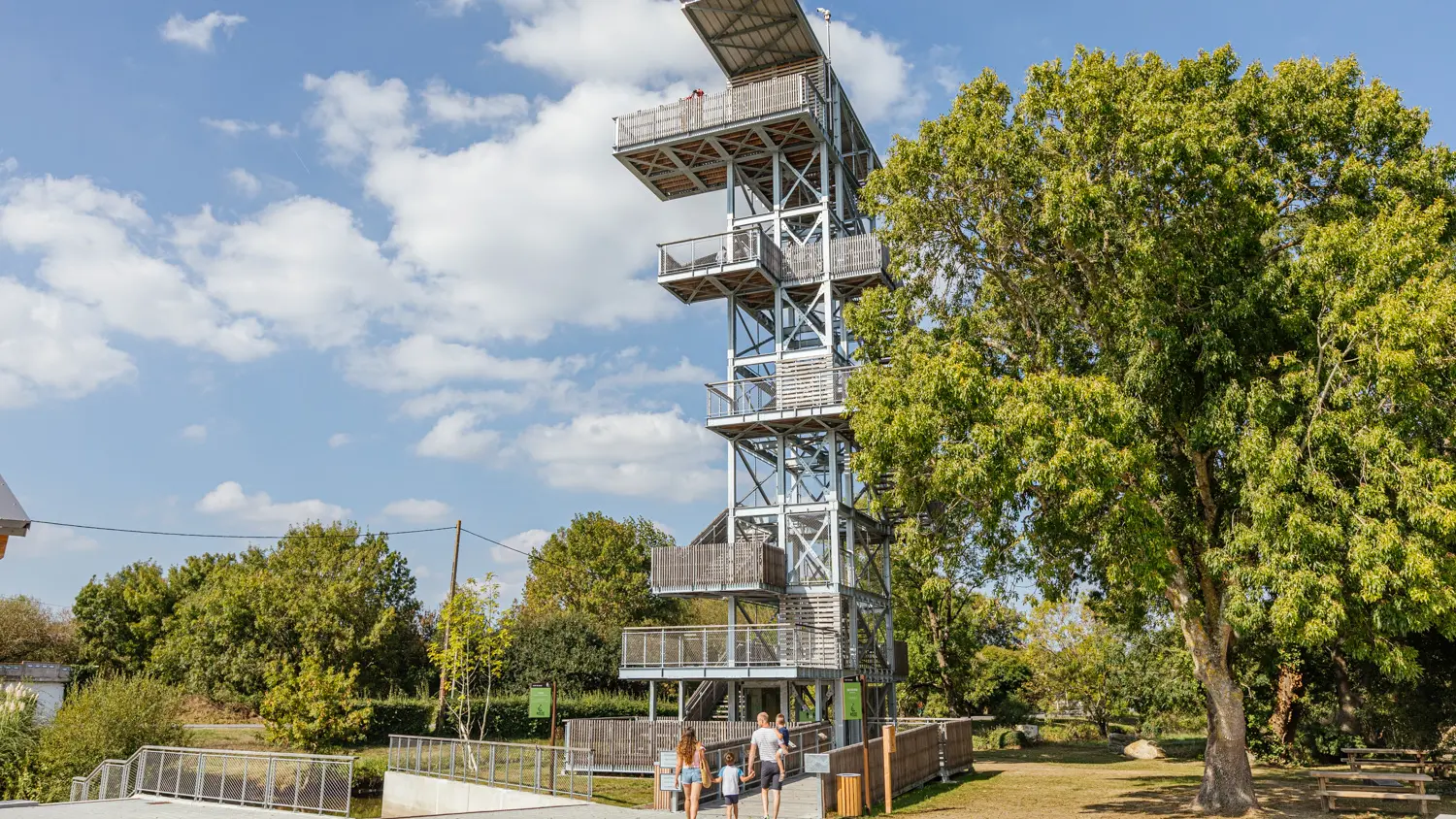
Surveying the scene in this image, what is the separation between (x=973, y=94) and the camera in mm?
19734

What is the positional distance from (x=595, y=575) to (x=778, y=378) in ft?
106

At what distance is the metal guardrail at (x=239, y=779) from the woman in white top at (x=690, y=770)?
245 inches

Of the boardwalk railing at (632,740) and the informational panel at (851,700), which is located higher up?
the informational panel at (851,700)

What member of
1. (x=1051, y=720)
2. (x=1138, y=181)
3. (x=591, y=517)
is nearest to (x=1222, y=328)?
(x=1138, y=181)

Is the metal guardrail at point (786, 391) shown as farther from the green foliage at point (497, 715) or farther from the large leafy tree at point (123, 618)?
the large leafy tree at point (123, 618)

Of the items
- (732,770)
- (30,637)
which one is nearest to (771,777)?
(732,770)

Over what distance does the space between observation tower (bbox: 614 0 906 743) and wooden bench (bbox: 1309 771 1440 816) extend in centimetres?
1202

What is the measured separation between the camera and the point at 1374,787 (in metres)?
19.1

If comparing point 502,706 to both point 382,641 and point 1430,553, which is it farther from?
point 1430,553

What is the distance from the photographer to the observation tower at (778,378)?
27891 millimetres

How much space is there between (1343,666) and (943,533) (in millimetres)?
15356

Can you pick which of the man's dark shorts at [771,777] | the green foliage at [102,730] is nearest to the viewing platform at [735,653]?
the man's dark shorts at [771,777]

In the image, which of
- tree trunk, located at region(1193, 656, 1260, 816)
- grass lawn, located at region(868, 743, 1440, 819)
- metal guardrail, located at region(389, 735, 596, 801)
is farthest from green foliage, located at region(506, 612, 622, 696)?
tree trunk, located at region(1193, 656, 1260, 816)

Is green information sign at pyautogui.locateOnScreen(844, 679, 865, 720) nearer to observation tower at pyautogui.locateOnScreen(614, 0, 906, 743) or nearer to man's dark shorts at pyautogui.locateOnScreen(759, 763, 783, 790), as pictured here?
man's dark shorts at pyautogui.locateOnScreen(759, 763, 783, 790)
